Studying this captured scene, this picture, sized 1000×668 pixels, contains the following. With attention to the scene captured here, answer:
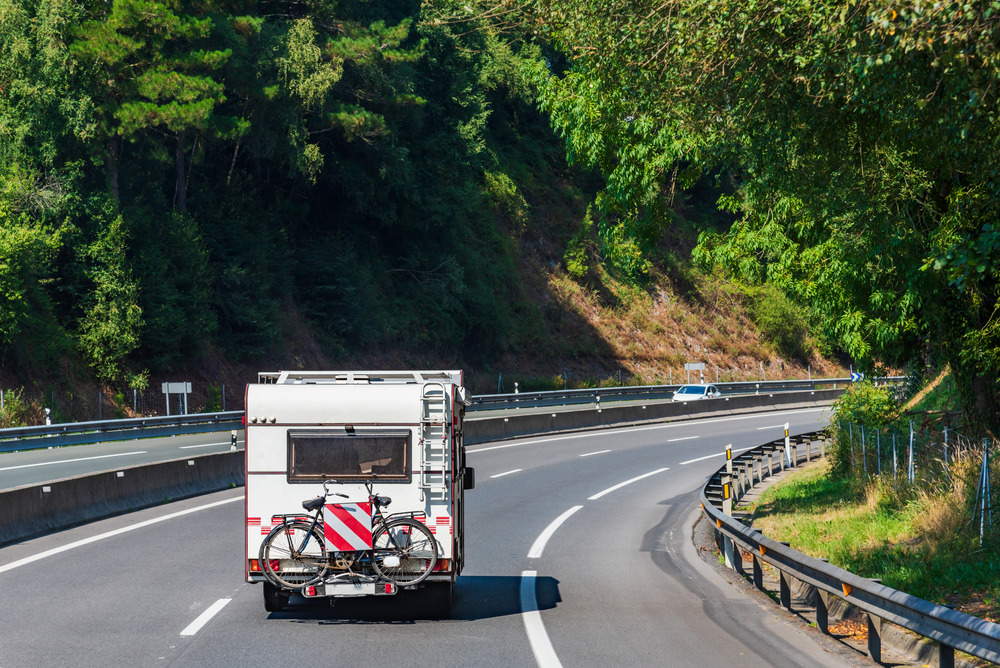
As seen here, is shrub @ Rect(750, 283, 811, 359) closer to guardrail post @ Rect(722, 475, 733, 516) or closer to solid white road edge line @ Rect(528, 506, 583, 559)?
solid white road edge line @ Rect(528, 506, 583, 559)

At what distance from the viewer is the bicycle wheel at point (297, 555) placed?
10.2 m

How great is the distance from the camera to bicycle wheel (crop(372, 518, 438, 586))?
1023cm

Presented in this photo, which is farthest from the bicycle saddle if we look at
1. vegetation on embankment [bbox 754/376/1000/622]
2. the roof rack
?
vegetation on embankment [bbox 754/376/1000/622]

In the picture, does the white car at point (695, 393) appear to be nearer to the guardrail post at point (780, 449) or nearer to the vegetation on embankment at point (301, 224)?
the vegetation on embankment at point (301, 224)

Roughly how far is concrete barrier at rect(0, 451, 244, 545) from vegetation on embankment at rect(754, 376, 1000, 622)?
11.6 meters

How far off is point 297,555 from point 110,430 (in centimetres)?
2323

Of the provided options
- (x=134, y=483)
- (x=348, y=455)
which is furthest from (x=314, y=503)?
(x=134, y=483)

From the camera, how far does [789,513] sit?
65.0ft

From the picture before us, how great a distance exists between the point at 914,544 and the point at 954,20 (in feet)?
26.2

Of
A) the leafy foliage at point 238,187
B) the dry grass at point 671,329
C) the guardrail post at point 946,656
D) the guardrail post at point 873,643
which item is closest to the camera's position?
the guardrail post at point 946,656

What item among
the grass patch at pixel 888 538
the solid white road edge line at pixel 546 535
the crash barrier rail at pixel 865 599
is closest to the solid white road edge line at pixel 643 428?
the solid white road edge line at pixel 546 535

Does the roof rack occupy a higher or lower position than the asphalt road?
higher

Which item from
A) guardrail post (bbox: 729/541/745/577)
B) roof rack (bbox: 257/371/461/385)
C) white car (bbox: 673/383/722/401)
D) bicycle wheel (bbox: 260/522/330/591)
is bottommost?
guardrail post (bbox: 729/541/745/577)

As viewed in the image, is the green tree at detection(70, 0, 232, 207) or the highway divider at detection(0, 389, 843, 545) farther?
the green tree at detection(70, 0, 232, 207)
